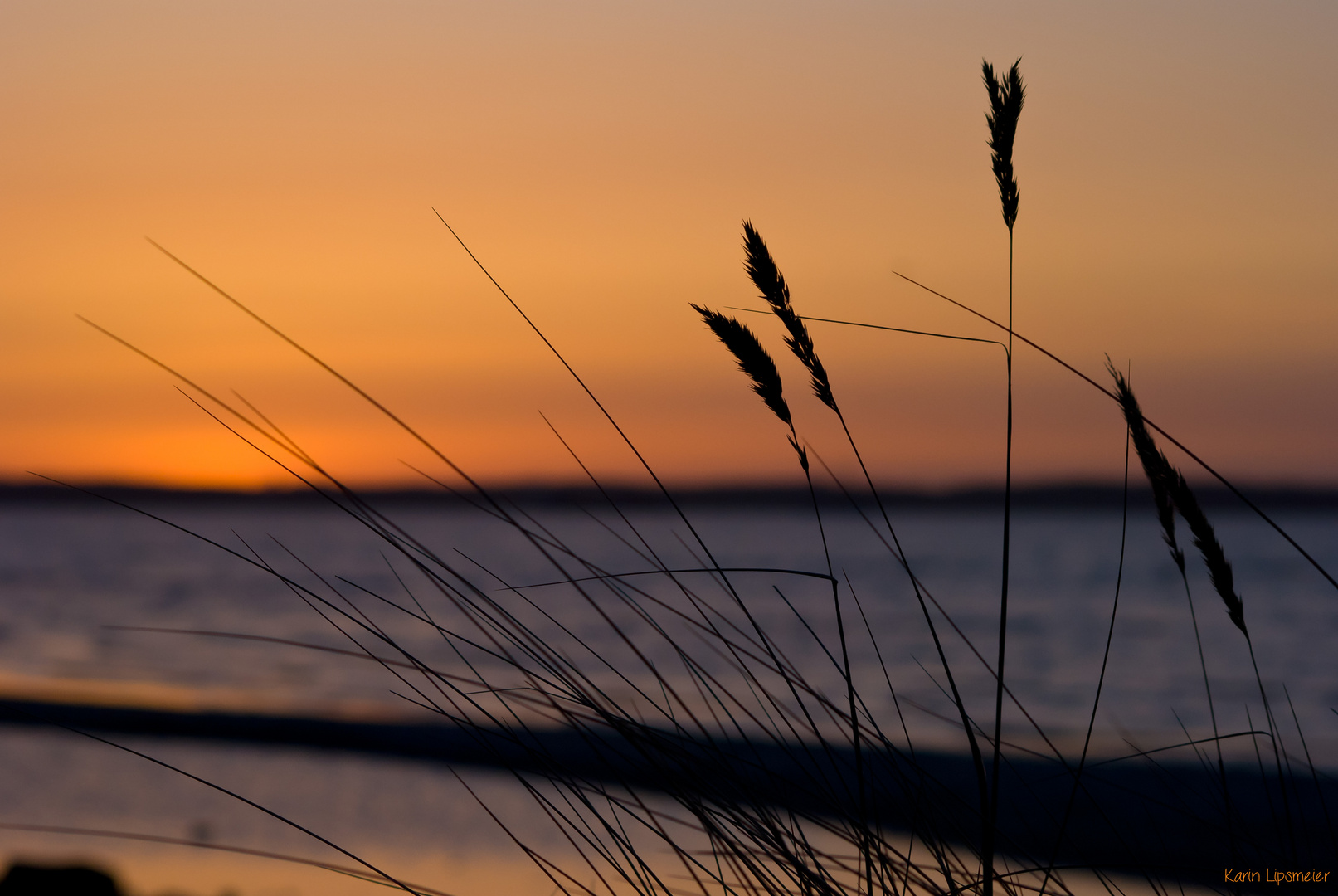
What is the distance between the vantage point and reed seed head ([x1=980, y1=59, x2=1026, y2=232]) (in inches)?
44.9

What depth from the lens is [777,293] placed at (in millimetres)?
1116

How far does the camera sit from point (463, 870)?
12.6ft

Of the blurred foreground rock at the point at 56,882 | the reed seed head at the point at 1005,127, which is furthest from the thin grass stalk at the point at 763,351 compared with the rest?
the blurred foreground rock at the point at 56,882

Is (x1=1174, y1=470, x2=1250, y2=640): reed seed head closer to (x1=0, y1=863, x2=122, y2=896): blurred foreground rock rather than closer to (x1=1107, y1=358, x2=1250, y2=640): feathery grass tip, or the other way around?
(x1=1107, y1=358, x2=1250, y2=640): feathery grass tip

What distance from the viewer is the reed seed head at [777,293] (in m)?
1.11

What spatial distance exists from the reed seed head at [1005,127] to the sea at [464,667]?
0.38 meters

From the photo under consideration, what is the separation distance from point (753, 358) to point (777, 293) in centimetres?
8

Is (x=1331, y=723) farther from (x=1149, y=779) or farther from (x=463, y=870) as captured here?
(x=463, y=870)

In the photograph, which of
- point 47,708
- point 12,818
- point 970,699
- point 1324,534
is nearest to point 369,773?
point 12,818
